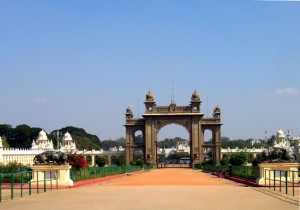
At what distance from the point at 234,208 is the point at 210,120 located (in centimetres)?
6848

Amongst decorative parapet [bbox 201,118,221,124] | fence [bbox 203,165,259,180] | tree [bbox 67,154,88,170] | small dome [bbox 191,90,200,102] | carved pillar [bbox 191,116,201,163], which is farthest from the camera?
decorative parapet [bbox 201,118,221,124]

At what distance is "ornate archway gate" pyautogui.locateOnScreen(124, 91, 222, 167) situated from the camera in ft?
254

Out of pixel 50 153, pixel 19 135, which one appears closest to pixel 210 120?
pixel 19 135

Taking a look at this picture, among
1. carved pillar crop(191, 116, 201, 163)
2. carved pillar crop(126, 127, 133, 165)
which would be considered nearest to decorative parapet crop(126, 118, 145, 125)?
carved pillar crop(126, 127, 133, 165)

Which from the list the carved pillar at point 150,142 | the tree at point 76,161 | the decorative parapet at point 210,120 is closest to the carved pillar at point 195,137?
the decorative parapet at point 210,120

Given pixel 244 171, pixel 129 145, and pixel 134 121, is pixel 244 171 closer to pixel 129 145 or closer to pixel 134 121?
pixel 129 145

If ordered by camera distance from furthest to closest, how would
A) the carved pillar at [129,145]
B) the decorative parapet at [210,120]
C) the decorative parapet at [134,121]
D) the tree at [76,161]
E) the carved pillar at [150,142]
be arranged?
the decorative parapet at [134,121], the decorative parapet at [210,120], the carved pillar at [129,145], the carved pillar at [150,142], the tree at [76,161]

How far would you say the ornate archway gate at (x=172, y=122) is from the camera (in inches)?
3051

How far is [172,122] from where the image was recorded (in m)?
78.9

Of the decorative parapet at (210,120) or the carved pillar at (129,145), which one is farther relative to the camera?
the decorative parapet at (210,120)

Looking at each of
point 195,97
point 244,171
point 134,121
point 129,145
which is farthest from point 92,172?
point 195,97

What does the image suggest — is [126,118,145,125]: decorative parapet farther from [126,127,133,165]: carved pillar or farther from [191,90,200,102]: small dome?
[191,90,200,102]: small dome

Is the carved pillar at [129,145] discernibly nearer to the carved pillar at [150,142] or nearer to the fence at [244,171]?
the carved pillar at [150,142]

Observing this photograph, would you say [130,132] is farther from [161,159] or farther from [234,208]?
[234,208]
